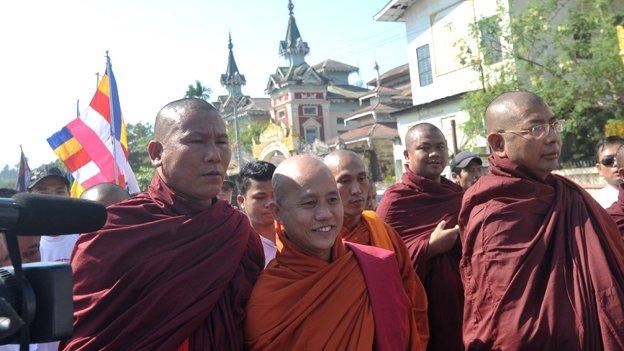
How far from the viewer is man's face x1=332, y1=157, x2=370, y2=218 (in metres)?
3.26

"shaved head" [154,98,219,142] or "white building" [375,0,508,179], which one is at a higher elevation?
Result: "white building" [375,0,508,179]

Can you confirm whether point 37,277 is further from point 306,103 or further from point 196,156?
point 306,103

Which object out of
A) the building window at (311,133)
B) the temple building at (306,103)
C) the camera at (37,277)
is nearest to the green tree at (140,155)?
the temple building at (306,103)

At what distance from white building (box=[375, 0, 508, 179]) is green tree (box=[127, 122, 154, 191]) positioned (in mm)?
10275

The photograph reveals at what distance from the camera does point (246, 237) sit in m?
2.44

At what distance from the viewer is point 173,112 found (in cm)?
257

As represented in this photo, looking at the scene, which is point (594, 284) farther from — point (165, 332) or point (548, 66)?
point (548, 66)

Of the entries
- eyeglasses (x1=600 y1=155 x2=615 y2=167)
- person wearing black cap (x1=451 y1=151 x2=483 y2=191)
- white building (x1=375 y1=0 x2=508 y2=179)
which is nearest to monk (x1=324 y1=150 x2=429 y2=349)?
person wearing black cap (x1=451 y1=151 x2=483 y2=191)

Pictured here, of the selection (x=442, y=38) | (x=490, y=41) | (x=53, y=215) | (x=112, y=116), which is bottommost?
(x=53, y=215)

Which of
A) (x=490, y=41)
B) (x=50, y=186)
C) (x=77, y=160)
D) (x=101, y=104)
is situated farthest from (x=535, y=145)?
(x=490, y=41)

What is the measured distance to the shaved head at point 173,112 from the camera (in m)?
2.54

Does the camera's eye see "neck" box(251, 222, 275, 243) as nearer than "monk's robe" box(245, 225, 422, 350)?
No

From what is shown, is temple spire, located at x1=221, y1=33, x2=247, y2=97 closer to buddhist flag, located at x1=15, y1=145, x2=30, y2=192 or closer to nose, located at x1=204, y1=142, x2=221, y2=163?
buddhist flag, located at x1=15, y1=145, x2=30, y2=192

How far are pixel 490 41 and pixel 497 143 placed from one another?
13081 millimetres
